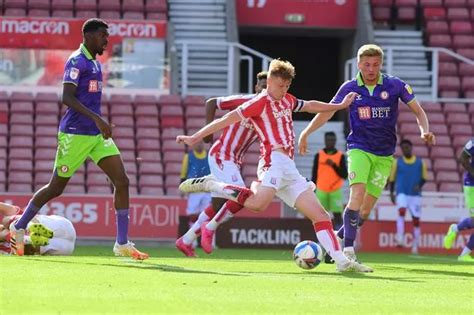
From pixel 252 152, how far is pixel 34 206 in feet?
41.3

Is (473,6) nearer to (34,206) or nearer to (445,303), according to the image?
(34,206)

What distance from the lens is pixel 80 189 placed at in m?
23.9

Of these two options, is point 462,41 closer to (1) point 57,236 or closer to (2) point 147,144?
(2) point 147,144

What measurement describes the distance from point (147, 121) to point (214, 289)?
16.3 metres

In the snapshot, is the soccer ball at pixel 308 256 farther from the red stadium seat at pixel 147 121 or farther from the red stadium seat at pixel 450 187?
the red stadium seat at pixel 147 121

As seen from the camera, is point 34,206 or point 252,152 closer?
point 34,206

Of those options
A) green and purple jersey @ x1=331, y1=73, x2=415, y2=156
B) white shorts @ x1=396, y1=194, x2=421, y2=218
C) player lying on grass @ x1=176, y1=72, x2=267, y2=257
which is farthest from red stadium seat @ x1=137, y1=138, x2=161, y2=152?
green and purple jersey @ x1=331, y1=73, x2=415, y2=156

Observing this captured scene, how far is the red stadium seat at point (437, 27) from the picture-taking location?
97.7ft

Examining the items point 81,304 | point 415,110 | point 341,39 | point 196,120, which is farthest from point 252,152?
point 81,304

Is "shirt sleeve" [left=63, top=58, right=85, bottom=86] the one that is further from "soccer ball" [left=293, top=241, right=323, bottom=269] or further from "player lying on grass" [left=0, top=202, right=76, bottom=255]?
"soccer ball" [left=293, top=241, right=323, bottom=269]

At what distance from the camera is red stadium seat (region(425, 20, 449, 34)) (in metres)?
29.8

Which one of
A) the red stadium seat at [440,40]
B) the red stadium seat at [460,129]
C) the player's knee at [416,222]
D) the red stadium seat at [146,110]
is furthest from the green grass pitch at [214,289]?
the red stadium seat at [440,40]

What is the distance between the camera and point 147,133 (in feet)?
83.7

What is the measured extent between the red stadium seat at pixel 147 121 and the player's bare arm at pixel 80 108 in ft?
42.2
